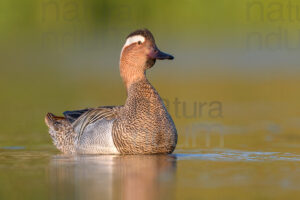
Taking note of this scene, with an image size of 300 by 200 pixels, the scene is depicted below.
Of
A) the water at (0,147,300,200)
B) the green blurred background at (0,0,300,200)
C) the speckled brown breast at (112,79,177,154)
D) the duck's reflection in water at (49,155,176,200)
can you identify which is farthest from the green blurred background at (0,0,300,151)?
the duck's reflection in water at (49,155,176,200)

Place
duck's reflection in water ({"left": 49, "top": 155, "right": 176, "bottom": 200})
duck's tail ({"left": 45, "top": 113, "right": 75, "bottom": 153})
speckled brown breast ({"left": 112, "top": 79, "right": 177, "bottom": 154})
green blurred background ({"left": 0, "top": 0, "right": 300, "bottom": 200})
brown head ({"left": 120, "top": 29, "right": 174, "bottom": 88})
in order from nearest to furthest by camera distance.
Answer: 1. duck's reflection in water ({"left": 49, "top": 155, "right": 176, "bottom": 200})
2. green blurred background ({"left": 0, "top": 0, "right": 300, "bottom": 200})
3. speckled brown breast ({"left": 112, "top": 79, "right": 177, "bottom": 154})
4. brown head ({"left": 120, "top": 29, "right": 174, "bottom": 88})
5. duck's tail ({"left": 45, "top": 113, "right": 75, "bottom": 153})

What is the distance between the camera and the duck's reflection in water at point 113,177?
27.3ft

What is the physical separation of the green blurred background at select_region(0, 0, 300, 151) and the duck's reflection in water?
6132 mm

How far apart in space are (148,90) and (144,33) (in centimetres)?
77

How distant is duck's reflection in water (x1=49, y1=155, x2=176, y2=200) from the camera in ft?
A: 27.3

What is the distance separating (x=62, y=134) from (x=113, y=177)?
282 cm

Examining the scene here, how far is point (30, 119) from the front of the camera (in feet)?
49.6

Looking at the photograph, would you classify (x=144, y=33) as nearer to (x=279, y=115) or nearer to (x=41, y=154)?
(x=41, y=154)

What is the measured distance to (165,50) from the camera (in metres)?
28.4

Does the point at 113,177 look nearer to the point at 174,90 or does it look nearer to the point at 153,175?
the point at 153,175

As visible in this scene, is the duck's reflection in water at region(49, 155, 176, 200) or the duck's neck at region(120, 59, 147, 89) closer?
the duck's reflection in water at region(49, 155, 176, 200)

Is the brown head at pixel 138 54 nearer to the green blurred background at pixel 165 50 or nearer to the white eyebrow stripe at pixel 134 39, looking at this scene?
the white eyebrow stripe at pixel 134 39

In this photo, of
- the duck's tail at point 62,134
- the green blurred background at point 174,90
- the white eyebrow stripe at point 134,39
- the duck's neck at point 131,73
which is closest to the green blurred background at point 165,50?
the green blurred background at point 174,90

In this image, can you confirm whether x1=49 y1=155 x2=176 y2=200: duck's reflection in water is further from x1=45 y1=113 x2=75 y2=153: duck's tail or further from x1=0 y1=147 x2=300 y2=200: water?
x1=45 y1=113 x2=75 y2=153: duck's tail
